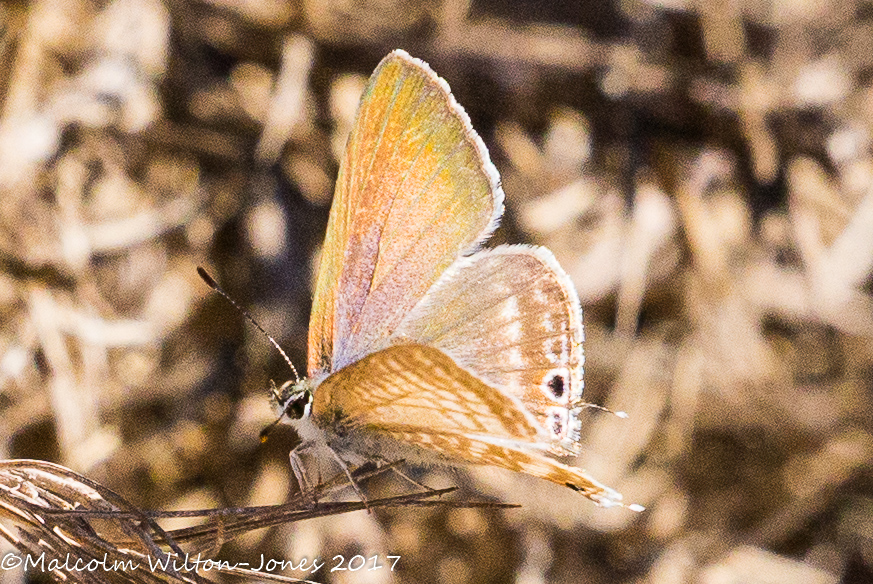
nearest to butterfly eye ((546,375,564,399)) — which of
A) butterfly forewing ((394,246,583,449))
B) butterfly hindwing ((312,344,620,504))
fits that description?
butterfly forewing ((394,246,583,449))

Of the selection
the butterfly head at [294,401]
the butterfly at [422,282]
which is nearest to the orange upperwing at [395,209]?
the butterfly at [422,282]

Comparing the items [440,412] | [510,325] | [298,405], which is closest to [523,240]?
[510,325]

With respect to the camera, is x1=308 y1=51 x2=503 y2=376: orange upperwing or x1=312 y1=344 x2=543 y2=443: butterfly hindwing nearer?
x1=312 y1=344 x2=543 y2=443: butterfly hindwing

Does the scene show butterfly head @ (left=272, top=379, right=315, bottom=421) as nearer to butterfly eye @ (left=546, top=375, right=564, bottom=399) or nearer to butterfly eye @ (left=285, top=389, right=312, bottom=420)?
butterfly eye @ (left=285, top=389, right=312, bottom=420)

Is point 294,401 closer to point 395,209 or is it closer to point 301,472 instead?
point 301,472

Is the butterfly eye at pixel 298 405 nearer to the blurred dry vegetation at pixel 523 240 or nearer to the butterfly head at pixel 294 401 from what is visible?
the butterfly head at pixel 294 401

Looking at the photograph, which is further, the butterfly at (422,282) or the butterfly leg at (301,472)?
the butterfly at (422,282)

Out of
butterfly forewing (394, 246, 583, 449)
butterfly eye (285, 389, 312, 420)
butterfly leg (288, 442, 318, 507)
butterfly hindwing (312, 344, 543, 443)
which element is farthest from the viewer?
butterfly forewing (394, 246, 583, 449)
